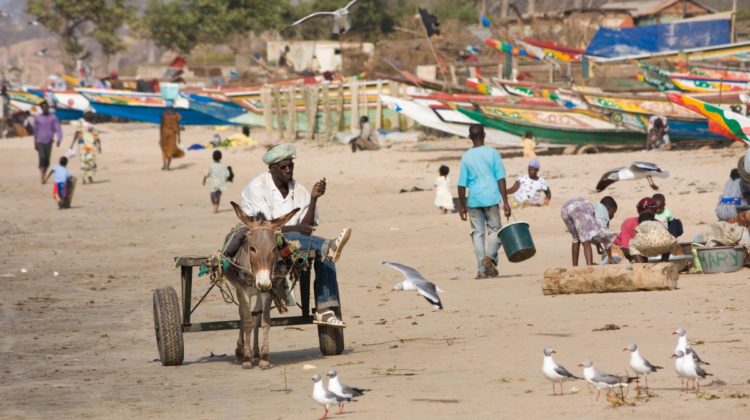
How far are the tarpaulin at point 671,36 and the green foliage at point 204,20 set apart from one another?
45871 mm

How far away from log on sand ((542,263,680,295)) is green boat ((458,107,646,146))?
18887 millimetres

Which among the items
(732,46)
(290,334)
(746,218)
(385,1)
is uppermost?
(385,1)

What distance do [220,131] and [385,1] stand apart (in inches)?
1270

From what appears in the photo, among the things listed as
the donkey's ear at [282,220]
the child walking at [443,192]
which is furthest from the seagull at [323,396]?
the child walking at [443,192]

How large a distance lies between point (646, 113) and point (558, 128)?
88.0 inches

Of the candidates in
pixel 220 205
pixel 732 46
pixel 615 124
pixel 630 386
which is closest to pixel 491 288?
pixel 630 386

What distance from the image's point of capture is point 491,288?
13.4m

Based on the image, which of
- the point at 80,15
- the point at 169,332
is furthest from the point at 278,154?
the point at 80,15

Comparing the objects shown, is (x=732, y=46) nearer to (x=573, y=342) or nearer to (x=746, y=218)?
(x=746, y=218)

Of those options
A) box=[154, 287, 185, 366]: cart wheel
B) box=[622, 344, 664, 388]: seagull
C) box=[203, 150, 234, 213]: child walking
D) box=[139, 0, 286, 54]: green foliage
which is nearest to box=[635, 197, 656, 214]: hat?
box=[154, 287, 185, 366]: cart wheel

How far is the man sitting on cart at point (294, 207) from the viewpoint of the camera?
938 centimetres

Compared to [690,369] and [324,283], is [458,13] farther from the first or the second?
[690,369]

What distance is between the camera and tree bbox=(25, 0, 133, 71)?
325 feet

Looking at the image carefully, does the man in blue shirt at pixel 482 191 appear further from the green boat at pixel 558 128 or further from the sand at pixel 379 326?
the green boat at pixel 558 128
